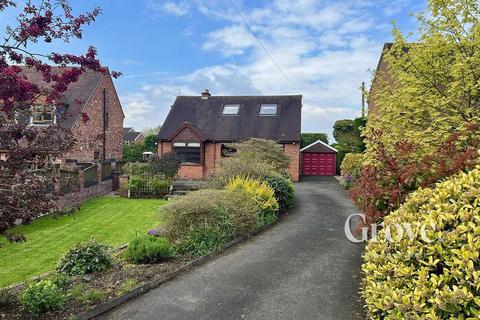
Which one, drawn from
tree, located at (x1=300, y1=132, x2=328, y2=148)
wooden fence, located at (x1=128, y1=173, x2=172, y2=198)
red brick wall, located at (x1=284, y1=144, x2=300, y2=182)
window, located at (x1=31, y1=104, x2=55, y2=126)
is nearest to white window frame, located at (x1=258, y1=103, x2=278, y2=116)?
red brick wall, located at (x1=284, y1=144, x2=300, y2=182)

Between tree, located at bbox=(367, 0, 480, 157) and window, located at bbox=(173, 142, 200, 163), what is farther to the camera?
window, located at bbox=(173, 142, 200, 163)

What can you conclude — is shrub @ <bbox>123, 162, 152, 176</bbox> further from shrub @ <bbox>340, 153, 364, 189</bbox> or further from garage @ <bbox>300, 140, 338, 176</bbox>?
garage @ <bbox>300, 140, 338, 176</bbox>

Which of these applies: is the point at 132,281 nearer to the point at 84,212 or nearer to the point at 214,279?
the point at 214,279

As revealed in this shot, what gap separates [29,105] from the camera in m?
4.67

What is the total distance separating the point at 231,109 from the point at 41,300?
23.9m

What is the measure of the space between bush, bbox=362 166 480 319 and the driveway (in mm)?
1559

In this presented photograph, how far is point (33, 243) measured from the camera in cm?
965

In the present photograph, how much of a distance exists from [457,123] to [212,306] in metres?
6.52

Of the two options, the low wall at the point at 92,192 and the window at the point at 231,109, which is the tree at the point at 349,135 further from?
the low wall at the point at 92,192

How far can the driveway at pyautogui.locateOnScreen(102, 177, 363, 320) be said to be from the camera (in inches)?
188

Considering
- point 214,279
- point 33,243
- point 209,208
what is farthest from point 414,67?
point 33,243

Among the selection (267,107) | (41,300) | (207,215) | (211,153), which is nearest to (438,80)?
(207,215)

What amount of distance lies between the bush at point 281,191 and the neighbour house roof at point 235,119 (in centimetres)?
1175

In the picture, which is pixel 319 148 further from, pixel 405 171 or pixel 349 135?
pixel 405 171
